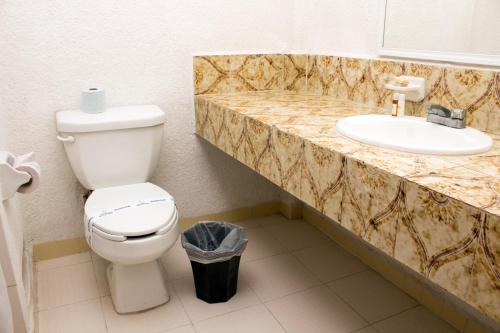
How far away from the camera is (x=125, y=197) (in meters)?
1.71

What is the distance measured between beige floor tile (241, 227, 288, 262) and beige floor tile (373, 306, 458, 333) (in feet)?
2.22

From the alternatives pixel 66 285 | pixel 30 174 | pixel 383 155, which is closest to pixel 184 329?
pixel 66 285

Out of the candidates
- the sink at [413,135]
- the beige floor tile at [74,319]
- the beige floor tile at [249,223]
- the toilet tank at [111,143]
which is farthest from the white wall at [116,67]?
the sink at [413,135]

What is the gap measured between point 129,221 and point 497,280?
118cm

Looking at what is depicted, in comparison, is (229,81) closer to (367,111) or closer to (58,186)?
(367,111)

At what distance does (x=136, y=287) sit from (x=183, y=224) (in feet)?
2.19

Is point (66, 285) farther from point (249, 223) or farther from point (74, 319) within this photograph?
point (249, 223)

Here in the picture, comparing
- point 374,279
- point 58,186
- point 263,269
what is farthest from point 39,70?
point 374,279

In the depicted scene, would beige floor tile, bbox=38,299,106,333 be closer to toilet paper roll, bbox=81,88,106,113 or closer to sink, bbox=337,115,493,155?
toilet paper roll, bbox=81,88,106,113

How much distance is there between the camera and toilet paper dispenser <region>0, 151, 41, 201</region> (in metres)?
1.21

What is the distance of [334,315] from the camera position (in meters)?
1.65

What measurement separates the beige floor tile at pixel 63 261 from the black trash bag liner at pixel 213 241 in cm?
62

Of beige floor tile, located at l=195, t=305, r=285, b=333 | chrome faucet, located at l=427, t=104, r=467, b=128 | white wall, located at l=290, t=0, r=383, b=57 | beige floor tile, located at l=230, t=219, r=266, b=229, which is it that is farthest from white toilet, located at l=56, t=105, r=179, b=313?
chrome faucet, located at l=427, t=104, r=467, b=128

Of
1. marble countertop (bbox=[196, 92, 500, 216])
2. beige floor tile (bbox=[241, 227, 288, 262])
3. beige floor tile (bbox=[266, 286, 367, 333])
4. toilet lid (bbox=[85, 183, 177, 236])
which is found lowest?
beige floor tile (bbox=[266, 286, 367, 333])
